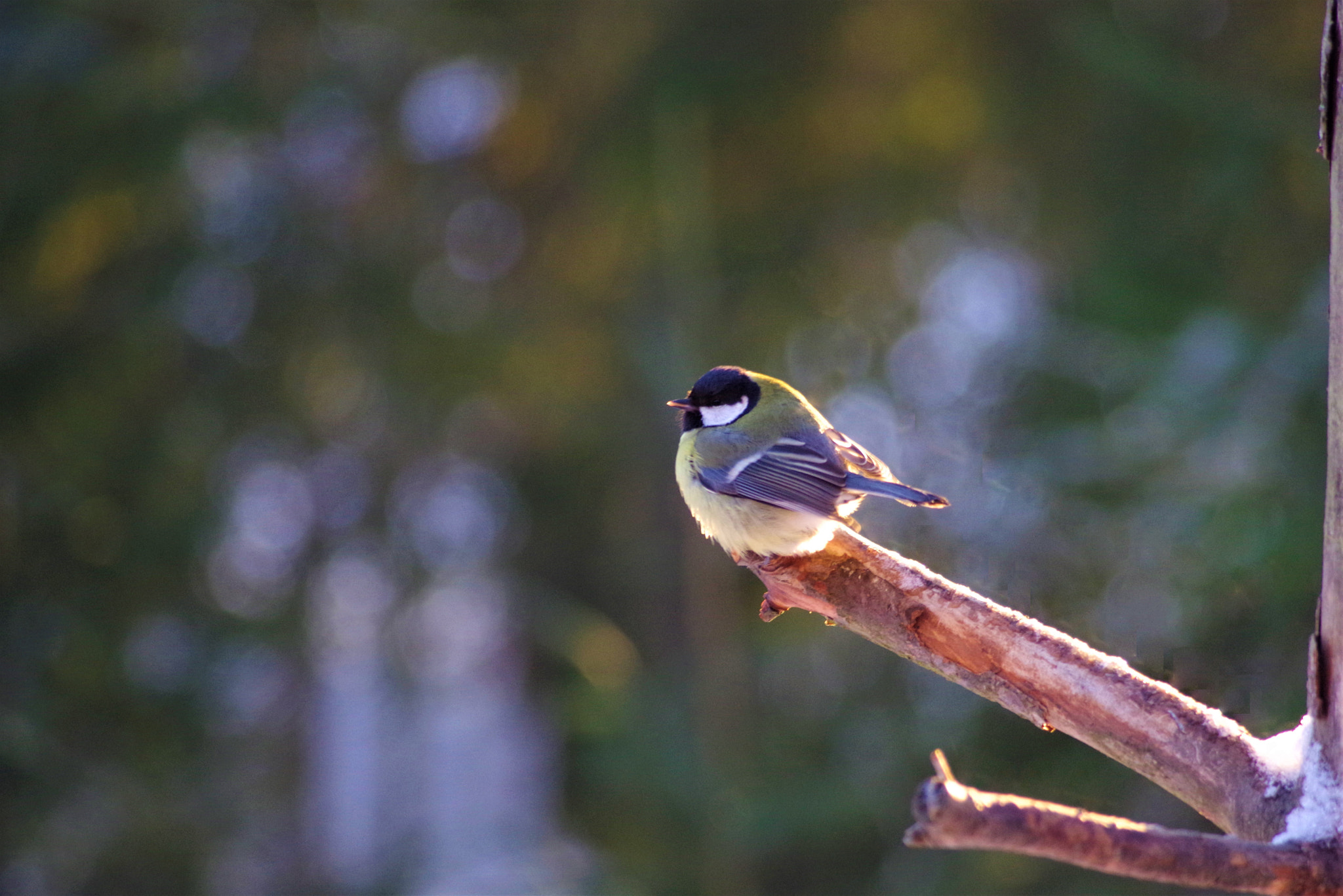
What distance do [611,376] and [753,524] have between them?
3.35 metres

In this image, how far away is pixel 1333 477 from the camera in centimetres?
121

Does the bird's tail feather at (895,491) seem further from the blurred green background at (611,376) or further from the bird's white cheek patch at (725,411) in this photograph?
the blurred green background at (611,376)

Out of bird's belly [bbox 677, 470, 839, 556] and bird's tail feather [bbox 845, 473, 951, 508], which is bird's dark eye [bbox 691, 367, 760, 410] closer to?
bird's belly [bbox 677, 470, 839, 556]

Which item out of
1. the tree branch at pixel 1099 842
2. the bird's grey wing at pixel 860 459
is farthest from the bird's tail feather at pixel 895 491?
the tree branch at pixel 1099 842

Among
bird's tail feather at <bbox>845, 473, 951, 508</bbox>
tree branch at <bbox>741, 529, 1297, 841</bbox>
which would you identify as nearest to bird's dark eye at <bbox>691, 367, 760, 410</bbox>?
bird's tail feather at <bbox>845, 473, 951, 508</bbox>

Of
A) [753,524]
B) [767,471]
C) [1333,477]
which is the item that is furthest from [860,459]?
[1333,477]

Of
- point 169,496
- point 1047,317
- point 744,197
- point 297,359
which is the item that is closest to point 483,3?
point 744,197

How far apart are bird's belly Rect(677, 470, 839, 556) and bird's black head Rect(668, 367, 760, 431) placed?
0.20 m

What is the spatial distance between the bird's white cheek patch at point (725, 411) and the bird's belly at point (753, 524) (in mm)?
191

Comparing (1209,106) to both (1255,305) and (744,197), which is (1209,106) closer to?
(1255,305)

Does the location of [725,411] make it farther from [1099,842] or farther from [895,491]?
[1099,842]

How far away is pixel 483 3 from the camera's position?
15.7 feet

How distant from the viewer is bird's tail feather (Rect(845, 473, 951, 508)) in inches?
69.0

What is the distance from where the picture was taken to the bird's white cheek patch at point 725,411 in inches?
94.3
